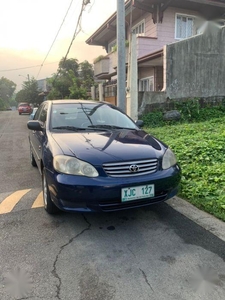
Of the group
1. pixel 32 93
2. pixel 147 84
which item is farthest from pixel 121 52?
pixel 32 93

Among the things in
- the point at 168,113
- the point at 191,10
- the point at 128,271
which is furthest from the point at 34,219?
the point at 191,10

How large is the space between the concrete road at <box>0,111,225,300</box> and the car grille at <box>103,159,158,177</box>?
70cm

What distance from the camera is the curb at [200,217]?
3015mm

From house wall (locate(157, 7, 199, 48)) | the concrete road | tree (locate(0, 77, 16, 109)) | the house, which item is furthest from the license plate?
tree (locate(0, 77, 16, 109))

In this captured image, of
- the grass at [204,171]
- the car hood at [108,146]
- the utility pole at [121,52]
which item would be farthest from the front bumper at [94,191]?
the utility pole at [121,52]

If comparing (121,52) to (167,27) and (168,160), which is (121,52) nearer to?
(168,160)

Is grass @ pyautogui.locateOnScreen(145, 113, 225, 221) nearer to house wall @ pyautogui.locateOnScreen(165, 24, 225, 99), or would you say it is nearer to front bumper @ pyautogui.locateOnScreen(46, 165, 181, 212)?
front bumper @ pyautogui.locateOnScreen(46, 165, 181, 212)

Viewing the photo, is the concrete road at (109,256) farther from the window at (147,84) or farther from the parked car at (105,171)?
the window at (147,84)

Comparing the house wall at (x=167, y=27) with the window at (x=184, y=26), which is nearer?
the house wall at (x=167, y=27)

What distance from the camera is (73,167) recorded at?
9.57 feet

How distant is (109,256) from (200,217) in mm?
1384

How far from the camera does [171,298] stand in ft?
6.64

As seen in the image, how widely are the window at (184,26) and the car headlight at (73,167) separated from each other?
13.5 m

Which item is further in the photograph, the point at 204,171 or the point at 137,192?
the point at 204,171
